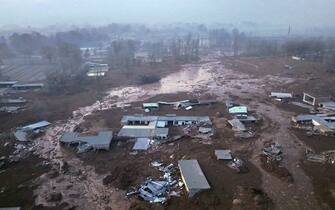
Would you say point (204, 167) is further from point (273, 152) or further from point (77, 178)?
point (77, 178)

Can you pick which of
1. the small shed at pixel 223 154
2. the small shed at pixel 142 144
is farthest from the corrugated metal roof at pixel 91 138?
the small shed at pixel 223 154

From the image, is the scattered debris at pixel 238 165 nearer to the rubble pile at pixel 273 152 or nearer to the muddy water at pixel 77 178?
the rubble pile at pixel 273 152

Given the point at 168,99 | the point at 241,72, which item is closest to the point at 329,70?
the point at 241,72

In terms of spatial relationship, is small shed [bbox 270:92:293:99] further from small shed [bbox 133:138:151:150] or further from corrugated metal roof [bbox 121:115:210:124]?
small shed [bbox 133:138:151:150]

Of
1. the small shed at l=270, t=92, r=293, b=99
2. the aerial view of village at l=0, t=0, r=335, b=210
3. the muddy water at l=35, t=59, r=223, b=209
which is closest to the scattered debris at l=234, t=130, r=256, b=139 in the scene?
the aerial view of village at l=0, t=0, r=335, b=210

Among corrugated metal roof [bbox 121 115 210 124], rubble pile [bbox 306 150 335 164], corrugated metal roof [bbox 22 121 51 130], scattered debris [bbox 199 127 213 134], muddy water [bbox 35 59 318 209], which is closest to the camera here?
muddy water [bbox 35 59 318 209]

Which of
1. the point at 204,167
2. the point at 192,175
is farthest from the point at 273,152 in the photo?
the point at 192,175

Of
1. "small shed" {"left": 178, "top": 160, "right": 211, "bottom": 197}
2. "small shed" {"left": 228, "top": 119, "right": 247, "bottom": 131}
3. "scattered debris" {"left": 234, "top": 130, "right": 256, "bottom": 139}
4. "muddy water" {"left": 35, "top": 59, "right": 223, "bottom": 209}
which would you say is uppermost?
"small shed" {"left": 228, "top": 119, "right": 247, "bottom": 131}

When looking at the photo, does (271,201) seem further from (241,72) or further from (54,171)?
(241,72)

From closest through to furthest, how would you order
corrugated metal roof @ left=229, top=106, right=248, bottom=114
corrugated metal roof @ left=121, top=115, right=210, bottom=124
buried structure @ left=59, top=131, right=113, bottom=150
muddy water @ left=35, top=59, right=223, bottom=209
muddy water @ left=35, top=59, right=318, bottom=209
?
muddy water @ left=35, top=59, right=223, bottom=209 → muddy water @ left=35, top=59, right=318, bottom=209 → buried structure @ left=59, top=131, right=113, bottom=150 → corrugated metal roof @ left=121, top=115, right=210, bottom=124 → corrugated metal roof @ left=229, top=106, right=248, bottom=114
